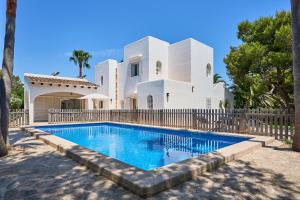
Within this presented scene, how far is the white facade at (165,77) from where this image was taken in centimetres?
1736

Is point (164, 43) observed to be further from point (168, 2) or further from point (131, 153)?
point (131, 153)

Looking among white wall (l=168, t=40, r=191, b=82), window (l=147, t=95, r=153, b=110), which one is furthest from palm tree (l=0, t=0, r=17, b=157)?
white wall (l=168, t=40, r=191, b=82)

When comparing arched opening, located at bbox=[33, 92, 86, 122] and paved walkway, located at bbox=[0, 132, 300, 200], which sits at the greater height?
arched opening, located at bbox=[33, 92, 86, 122]

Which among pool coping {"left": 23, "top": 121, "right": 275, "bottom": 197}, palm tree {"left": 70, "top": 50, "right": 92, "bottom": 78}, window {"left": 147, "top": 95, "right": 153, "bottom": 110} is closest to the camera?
pool coping {"left": 23, "top": 121, "right": 275, "bottom": 197}

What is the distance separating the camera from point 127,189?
11.4 feet

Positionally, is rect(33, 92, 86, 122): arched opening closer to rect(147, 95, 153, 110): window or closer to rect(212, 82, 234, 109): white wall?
rect(147, 95, 153, 110): window

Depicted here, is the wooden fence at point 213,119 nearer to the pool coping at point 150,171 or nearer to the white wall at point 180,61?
the pool coping at point 150,171

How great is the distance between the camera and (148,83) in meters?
17.7

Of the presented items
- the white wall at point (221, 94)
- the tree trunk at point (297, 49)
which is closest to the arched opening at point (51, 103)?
the white wall at point (221, 94)

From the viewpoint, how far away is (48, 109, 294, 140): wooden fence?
8539 millimetres

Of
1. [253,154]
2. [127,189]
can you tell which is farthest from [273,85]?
[127,189]

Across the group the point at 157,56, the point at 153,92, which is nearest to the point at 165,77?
the point at 157,56

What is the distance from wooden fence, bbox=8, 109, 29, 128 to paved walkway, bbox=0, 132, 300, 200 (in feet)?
35.3

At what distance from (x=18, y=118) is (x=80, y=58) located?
20538 mm
